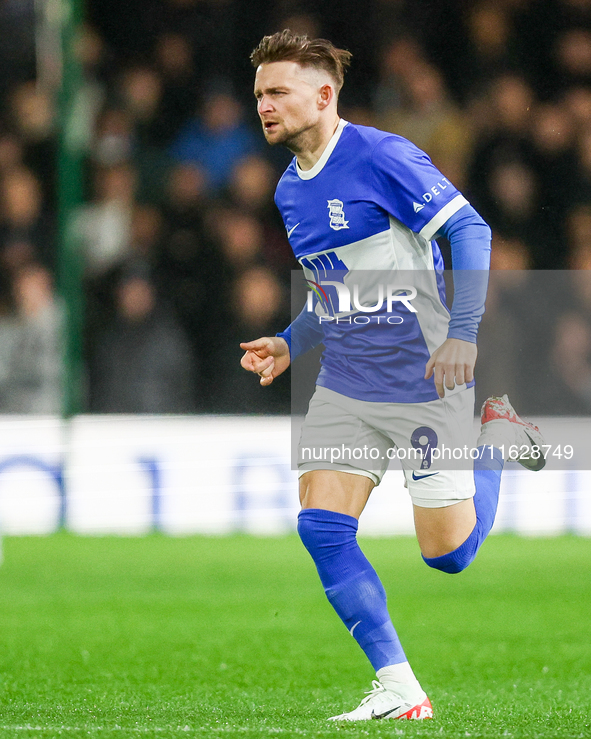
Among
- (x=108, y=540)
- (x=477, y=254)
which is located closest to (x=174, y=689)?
(x=477, y=254)

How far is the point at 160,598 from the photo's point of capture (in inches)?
203

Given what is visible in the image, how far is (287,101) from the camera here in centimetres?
322

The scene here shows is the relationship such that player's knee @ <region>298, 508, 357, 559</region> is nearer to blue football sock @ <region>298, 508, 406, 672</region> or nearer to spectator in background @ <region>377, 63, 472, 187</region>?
blue football sock @ <region>298, 508, 406, 672</region>

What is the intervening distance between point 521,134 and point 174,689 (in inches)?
155

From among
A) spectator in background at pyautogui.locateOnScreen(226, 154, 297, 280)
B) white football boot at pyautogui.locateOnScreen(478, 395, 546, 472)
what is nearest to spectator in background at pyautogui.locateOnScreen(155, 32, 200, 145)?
spectator in background at pyautogui.locateOnScreen(226, 154, 297, 280)

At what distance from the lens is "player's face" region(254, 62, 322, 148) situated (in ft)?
10.6

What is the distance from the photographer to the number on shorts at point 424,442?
3.14m

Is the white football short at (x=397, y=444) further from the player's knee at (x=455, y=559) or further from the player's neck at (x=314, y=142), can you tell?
the player's neck at (x=314, y=142)

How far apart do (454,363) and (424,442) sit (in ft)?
0.93

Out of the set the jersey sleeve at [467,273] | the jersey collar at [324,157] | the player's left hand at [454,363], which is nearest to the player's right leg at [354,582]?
the player's left hand at [454,363]

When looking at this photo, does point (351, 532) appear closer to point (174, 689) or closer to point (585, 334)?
point (174, 689)

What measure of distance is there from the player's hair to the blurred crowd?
105 inches

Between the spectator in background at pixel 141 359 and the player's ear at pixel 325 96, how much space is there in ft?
11.1

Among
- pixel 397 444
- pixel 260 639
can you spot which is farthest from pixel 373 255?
pixel 260 639
